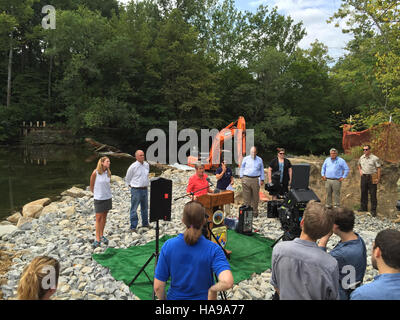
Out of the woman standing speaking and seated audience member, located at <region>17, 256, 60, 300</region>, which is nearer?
seated audience member, located at <region>17, 256, 60, 300</region>

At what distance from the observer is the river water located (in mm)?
11453

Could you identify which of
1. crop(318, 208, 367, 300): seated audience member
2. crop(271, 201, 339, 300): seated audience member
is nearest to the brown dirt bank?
crop(318, 208, 367, 300): seated audience member

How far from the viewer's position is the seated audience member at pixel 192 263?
220cm

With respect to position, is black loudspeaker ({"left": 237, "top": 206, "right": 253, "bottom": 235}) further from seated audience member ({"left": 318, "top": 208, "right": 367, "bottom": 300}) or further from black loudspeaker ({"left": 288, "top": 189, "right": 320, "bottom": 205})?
seated audience member ({"left": 318, "top": 208, "right": 367, "bottom": 300})

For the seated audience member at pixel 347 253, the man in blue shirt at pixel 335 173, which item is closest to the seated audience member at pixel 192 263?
the seated audience member at pixel 347 253

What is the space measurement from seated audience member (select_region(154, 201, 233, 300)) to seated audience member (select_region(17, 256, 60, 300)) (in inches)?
29.2

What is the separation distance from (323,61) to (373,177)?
116ft

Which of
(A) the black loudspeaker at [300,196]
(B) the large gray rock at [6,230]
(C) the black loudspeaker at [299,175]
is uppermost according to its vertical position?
(C) the black loudspeaker at [299,175]

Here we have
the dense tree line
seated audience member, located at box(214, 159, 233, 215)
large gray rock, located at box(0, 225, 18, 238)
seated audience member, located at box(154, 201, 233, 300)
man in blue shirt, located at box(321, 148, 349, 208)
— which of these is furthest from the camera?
the dense tree line

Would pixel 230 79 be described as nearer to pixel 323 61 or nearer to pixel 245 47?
pixel 245 47

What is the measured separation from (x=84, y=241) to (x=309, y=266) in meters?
4.79

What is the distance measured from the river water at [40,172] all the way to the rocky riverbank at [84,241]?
7.77 ft

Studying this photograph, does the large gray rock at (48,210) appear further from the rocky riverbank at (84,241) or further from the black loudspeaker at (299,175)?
the black loudspeaker at (299,175)
